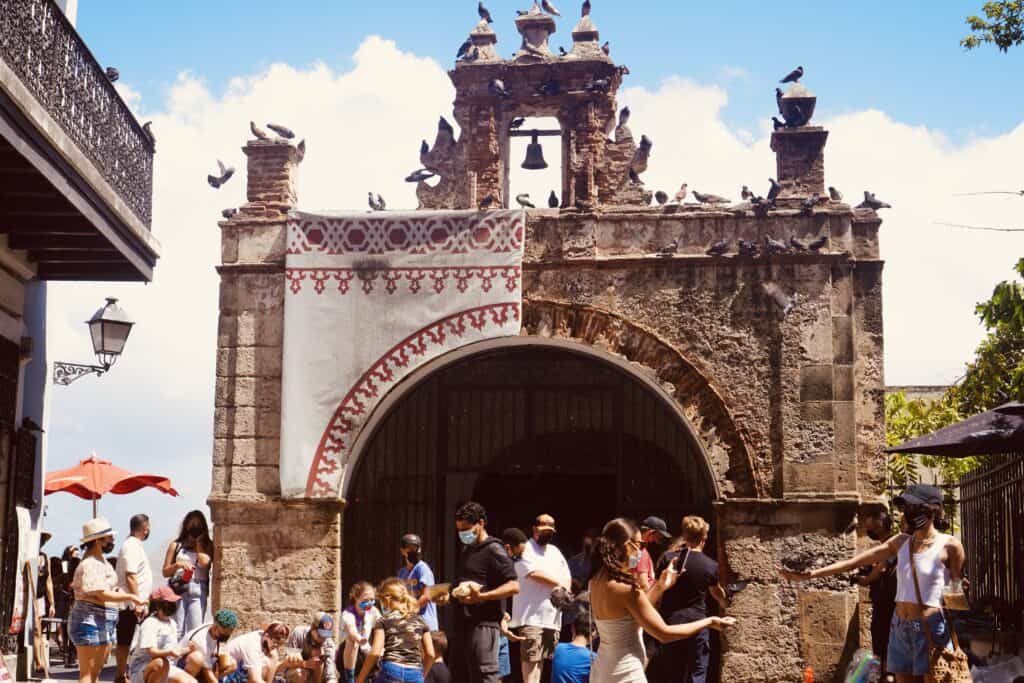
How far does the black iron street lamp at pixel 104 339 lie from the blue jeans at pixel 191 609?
2.41m

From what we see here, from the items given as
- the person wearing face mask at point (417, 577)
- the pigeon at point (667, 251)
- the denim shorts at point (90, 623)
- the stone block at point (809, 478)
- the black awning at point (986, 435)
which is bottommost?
the denim shorts at point (90, 623)

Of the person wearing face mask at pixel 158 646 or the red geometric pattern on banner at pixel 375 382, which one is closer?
the person wearing face mask at pixel 158 646

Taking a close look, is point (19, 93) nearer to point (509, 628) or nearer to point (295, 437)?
point (509, 628)

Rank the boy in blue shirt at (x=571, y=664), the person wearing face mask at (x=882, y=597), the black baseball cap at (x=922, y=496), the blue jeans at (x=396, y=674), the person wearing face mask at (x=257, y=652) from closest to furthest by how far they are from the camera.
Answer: the black baseball cap at (x=922, y=496)
the blue jeans at (x=396, y=674)
the boy in blue shirt at (x=571, y=664)
the person wearing face mask at (x=882, y=597)
the person wearing face mask at (x=257, y=652)

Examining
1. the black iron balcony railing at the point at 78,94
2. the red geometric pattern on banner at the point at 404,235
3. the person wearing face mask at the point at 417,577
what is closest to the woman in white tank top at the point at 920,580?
the person wearing face mask at the point at 417,577

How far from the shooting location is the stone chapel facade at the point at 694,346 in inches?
486

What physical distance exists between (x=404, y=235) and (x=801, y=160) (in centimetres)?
368

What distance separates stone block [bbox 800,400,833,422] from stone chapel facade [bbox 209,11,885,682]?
1 cm

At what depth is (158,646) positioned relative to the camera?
9.01m

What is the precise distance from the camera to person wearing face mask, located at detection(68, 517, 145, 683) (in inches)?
373

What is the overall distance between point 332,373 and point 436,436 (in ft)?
4.13

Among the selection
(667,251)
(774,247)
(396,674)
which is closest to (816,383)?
(774,247)

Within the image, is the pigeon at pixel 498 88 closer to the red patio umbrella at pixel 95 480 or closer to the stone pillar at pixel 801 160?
the stone pillar at pixel 801 160

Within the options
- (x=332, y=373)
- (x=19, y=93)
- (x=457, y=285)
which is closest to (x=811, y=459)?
(x=457, y=285)
